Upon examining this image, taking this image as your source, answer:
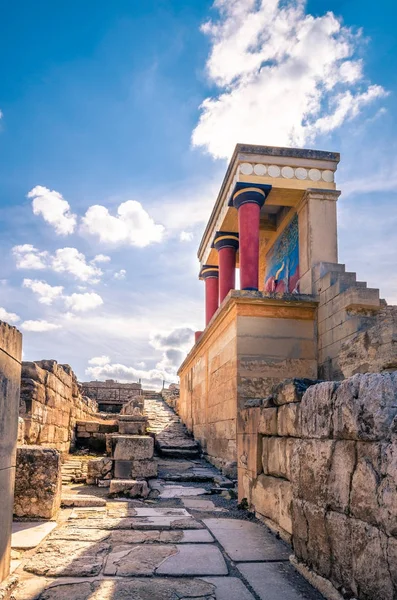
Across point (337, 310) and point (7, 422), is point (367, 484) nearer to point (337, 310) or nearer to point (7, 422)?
point (7, 422)

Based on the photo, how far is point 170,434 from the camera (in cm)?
1381

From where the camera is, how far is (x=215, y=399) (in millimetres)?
10883

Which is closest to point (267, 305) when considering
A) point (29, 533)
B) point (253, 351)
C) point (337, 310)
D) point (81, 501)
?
point (253, 351)

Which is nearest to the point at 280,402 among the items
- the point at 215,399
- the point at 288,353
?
the point at 288,353

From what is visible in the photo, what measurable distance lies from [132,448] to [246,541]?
390cm

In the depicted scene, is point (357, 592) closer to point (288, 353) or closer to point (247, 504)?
point (247, 504)

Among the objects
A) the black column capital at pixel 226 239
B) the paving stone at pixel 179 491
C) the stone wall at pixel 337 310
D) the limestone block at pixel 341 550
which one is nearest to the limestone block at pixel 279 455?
the limestone block at pixel 341 550

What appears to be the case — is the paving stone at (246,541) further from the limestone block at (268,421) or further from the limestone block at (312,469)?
the limestone block at (268,421)

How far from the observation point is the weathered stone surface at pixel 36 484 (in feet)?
16.7

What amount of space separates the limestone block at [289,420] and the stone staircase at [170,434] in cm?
711

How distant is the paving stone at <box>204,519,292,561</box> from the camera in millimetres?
3898

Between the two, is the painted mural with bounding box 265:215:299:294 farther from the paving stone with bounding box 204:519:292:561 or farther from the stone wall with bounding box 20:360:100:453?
the paving stone with bounding box 204:519:292:561

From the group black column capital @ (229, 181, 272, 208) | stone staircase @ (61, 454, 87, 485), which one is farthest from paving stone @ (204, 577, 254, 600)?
black column capital @ (229, 181, 272, 208)

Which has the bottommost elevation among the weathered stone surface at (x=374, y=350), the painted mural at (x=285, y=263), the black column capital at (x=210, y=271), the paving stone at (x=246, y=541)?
the paving stone at (x=246, y=541)
